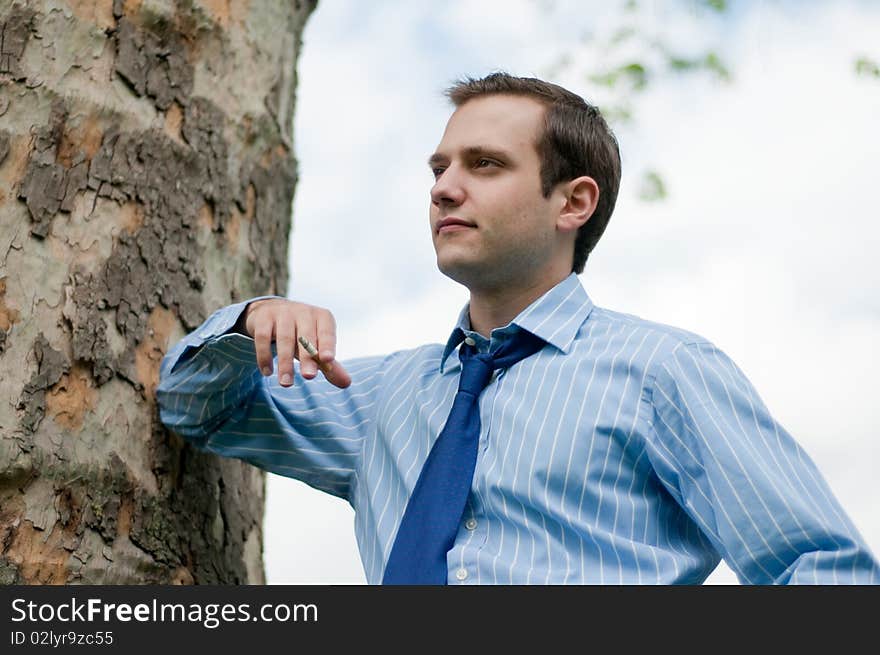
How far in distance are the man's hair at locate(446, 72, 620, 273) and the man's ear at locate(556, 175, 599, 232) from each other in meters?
0.02

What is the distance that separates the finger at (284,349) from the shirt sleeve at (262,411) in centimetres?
21

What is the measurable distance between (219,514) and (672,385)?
1.17 meters

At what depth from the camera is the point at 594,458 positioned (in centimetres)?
213

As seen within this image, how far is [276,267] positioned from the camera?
304cm

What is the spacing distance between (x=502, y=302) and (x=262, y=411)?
64cm

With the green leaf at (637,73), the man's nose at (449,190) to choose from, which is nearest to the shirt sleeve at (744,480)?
the man's nose at (449,190)

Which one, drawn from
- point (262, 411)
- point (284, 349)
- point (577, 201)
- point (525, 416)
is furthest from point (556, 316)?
point (262, 411)

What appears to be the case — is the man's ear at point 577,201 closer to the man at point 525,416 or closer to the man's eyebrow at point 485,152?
the man at point 525,416

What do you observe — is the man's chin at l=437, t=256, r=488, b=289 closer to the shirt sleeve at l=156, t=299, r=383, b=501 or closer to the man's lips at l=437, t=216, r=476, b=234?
the man's lips at l=437, t=216, r=476, b=234

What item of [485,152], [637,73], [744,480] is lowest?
[744,480]

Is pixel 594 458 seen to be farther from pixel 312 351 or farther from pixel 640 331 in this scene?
pixel 312 351

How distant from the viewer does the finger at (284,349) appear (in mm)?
2182
